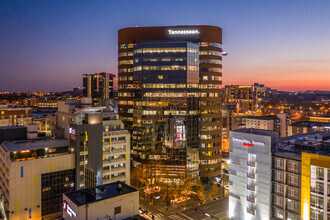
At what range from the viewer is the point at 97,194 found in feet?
123

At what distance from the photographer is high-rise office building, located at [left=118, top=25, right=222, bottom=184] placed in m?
91.4

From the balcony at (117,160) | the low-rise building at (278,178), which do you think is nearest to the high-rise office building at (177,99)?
the balcony at (117,160)

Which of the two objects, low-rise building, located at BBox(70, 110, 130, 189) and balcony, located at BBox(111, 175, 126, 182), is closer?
low-rise building, located at BBox(70, 110, 130, 189)

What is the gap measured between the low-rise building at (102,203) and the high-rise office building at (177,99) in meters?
50.2

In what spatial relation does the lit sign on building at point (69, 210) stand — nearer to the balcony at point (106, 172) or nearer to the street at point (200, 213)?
the balcony at point (106, 172)

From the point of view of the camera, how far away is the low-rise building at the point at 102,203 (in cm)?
3433

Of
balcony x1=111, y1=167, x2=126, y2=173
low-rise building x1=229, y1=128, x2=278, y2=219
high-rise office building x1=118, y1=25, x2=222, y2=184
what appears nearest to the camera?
low-rise building x1=229, y1=128, x2=278, y2=219

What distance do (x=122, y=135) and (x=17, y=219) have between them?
30.4 metres

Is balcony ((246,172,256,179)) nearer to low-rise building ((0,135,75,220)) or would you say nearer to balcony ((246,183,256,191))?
balcony ((246,183,256,191))

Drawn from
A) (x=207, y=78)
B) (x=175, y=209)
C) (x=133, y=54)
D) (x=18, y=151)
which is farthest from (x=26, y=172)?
(x=207, y=78)

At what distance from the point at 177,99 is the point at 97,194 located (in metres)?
60.5

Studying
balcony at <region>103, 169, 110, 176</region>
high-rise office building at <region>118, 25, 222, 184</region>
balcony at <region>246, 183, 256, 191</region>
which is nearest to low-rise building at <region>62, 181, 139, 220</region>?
balcony at <region>246, 183, 256, 191</region>

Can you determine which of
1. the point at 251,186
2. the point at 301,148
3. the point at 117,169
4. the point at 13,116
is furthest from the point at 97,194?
the point at 13,116

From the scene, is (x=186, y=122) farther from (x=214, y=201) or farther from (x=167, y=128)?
(x=214, y=201)
